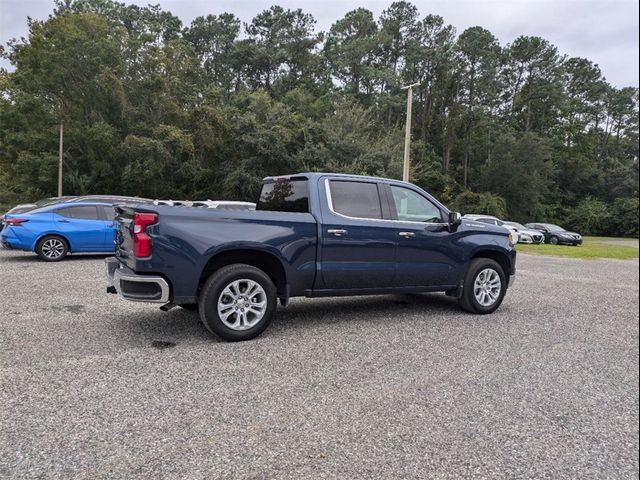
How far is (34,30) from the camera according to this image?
30.0m

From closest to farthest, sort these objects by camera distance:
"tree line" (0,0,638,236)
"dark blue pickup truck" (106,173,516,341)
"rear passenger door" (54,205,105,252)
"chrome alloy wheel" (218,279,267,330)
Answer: "dark blue pickup truck" (106,173,516,341) → "chrome alloy wheel" (218,279,267,330) → "rear passenger door" (54,205,105,252) → "tree line" (0,0,638,236)

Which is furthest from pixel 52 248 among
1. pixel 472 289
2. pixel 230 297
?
pixel 472 289

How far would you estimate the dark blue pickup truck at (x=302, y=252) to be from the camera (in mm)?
4672

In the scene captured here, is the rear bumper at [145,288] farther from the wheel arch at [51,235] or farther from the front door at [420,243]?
the wheel arch at [51,235]

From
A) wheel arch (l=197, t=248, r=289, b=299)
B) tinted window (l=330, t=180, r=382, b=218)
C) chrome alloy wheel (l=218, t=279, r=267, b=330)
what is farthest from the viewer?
tinted window (l=330, t=180, r=382, b=218)

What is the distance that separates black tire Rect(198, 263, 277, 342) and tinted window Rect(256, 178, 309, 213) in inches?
42.1

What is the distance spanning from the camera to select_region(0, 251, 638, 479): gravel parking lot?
100 inches

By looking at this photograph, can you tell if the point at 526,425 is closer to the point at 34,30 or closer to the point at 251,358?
the point at 251,358

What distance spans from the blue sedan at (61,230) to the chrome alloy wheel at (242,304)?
7.36 m

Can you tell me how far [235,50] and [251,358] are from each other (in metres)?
58.4

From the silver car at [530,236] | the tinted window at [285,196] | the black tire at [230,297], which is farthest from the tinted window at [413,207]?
the silver car at [530,236]

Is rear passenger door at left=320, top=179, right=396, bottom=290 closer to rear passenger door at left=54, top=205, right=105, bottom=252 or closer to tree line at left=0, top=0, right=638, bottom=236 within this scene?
tree line at left=0, top=0, right=638, bottom=236

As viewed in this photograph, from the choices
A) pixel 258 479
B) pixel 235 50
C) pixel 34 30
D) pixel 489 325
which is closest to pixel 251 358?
Answer: pixel 258 479

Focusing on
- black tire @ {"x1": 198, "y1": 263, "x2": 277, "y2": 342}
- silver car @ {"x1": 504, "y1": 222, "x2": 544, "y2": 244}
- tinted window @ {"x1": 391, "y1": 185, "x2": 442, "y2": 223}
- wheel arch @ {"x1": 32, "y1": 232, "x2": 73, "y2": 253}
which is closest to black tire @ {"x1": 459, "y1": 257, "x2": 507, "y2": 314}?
tinted window @ {"x1": 391, "y1": 185, "x2": 442, "y2": 223}
